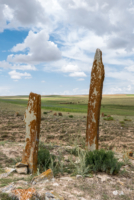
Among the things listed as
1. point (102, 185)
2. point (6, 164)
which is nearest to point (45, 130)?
point (6, 164)

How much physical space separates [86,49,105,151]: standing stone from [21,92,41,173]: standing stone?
2.37m

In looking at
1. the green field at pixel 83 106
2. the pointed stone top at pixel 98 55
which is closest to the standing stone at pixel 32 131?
the pointed stone top at pixel 98 55

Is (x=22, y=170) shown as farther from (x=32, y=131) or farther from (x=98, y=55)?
(x=98, y=55)

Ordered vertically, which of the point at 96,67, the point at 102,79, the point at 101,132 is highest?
the point at 96,67

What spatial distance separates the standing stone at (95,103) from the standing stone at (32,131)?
7.77ft

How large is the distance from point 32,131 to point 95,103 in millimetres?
2716

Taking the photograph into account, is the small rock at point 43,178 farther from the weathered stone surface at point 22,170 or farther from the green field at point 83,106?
the green field at point 83,106

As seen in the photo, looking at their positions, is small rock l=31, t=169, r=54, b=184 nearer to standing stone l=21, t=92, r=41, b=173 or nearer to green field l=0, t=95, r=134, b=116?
standing stone l=21, t=92, r=41, b=173

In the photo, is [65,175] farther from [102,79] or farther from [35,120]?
[102,79]

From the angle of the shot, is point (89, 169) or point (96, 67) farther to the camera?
point (96, 67)

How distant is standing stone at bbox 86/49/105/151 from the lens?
6703 millimetres

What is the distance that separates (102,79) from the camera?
6789 millimetres

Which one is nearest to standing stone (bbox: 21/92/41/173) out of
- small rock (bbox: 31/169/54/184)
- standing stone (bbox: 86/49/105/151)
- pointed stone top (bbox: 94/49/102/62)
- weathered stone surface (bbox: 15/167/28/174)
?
weathered stone surface (bbox: 15/167/28/174)

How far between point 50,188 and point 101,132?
9.55 meters
